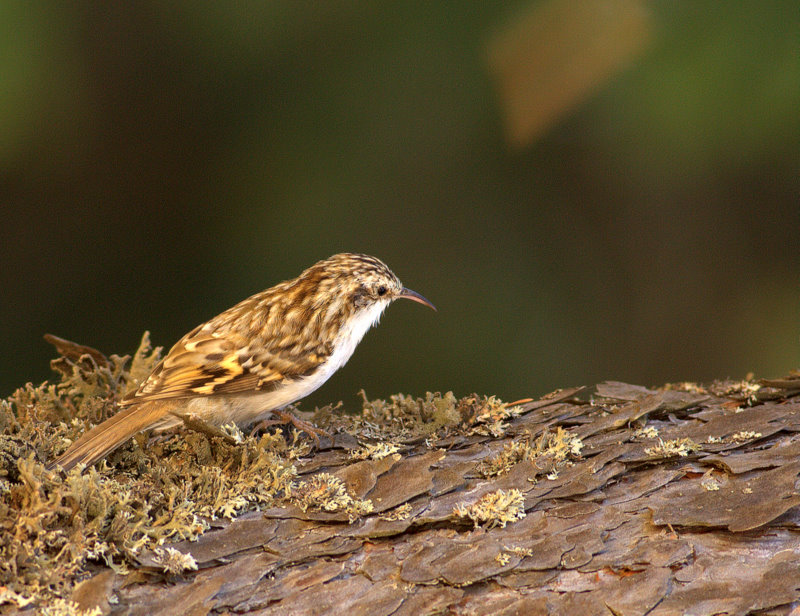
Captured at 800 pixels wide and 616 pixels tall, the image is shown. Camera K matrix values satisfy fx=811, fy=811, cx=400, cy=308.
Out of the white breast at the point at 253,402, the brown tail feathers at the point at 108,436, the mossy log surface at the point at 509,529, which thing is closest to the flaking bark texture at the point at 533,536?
the mossy log surface at the point at 509,529

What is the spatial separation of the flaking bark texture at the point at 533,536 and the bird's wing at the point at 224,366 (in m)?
0.20

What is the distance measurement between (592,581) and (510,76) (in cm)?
156

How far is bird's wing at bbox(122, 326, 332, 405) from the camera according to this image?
1.55 m

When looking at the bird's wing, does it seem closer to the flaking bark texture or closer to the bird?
the bird

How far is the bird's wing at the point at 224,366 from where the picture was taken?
1552 mm

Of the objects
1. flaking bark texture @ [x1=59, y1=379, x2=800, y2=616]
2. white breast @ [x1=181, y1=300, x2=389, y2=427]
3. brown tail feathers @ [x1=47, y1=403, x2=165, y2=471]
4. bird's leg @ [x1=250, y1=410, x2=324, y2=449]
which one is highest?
brown tail feathers @ [x1=47, y1=403, x2=165, y2=471]

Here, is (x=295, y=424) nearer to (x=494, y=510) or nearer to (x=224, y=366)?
(x=224, y=366)

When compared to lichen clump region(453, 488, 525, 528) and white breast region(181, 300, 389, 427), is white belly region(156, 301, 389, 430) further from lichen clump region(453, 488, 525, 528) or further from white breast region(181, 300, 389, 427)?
lichen clump region(453, 488, 525, 528)

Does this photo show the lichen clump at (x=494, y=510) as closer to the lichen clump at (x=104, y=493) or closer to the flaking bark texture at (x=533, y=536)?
the flaking bark texture at (x=533, y=536)

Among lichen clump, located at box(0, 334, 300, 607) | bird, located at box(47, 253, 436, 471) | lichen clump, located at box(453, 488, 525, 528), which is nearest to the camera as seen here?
lichen clump, located at box(0, 334, 300, 607)

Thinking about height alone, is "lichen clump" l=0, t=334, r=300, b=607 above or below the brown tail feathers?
below

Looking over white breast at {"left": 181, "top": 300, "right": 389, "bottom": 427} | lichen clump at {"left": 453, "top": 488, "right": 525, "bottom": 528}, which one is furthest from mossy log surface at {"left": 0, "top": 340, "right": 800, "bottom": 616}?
white breast at {"left": 181, "top": 300, "right": 389, "bottom": 427}

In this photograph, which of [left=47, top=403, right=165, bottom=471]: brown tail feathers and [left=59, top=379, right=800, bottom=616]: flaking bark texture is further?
[left=47, top=403, right=165, bottom=471]: brown tail feathers

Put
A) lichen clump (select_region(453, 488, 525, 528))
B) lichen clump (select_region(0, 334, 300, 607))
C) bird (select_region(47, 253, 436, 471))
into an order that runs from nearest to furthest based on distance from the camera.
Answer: lichen clump (select_region(0, 334, 300, 607)) < lichen clump (select_region(453, 488, 525, 528)) < bird (select_region(47, 253, 436, 471))
